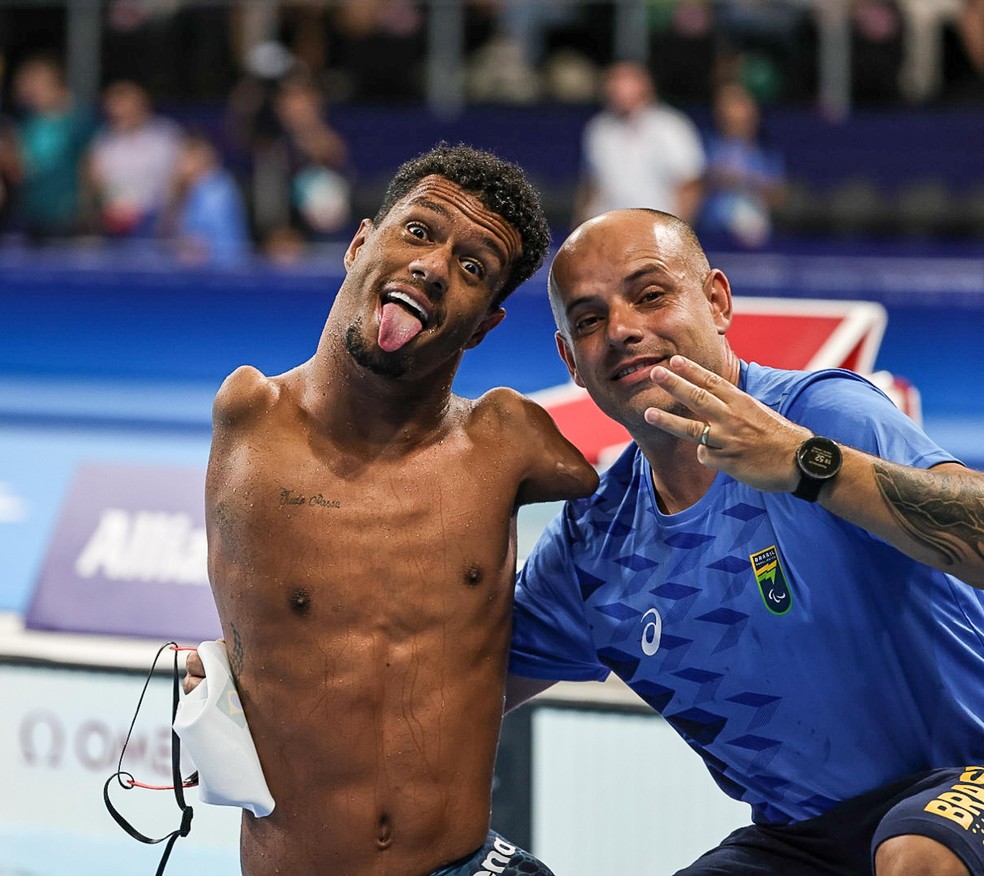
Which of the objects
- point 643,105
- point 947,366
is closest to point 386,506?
point 947,366

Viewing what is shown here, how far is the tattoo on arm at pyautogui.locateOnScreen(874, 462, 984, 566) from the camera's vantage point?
6.96 feet

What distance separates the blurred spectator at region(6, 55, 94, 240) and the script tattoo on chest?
9.24 meters

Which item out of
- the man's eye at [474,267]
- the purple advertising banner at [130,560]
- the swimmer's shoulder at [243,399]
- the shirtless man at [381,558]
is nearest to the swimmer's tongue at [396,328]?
the shirtless man at [381,558]

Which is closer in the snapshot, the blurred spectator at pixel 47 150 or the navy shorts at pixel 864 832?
the navy shorts at pixel 864 832

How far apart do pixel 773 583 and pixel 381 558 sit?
0.62 m

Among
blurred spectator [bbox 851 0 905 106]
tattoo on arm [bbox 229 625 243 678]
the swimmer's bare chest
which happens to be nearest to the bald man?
the swimmer's bare chest

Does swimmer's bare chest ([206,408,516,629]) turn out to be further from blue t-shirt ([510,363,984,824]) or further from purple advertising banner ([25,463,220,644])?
purple advertising banner ([25,463,220,644])

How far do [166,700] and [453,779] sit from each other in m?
0.91

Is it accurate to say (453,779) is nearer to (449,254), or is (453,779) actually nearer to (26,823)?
(449,254)

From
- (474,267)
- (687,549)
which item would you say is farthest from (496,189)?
(687,549)

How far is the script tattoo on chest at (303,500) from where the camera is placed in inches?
94.7

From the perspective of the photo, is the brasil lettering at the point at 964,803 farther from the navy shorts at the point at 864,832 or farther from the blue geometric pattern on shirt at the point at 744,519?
the blue geometric pattern on shirt at the point at 744,519

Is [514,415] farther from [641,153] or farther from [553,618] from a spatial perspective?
[641,153]

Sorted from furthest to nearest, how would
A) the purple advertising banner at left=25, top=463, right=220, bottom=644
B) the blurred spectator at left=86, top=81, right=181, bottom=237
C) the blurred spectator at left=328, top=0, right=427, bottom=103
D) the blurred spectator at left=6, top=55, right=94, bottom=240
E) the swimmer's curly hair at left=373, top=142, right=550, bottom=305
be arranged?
1. the blurred spectator at left=6, top=55, right=94, bottom=240
2. the blurred spectator at left=328, top=0, right=427, bottom=103
3. the blurred spectator at left=86, top=81, right=181, bottom=237
4. the purple advertising banner at left=25, top=463, right=220, bottom=644
5. the swimmer's curly hair at left=373, top=142, right=550, bottom=305
